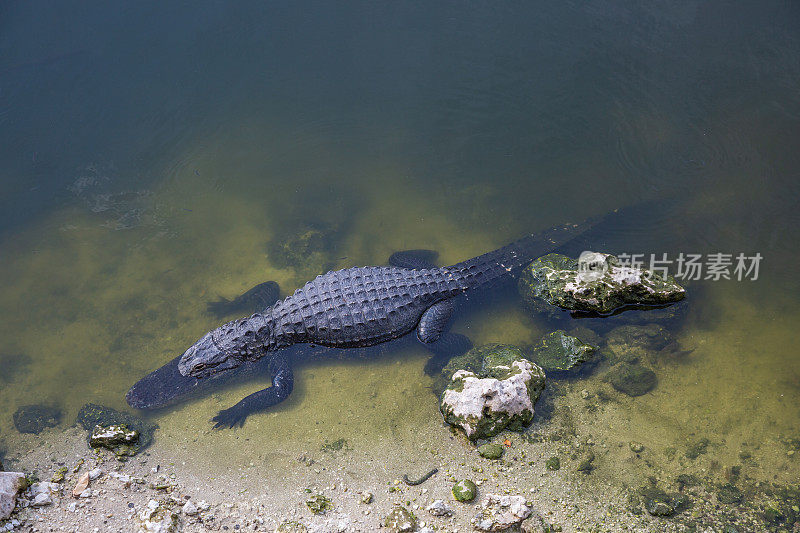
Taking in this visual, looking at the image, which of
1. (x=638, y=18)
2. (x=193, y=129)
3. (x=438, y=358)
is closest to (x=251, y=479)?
(x=438, y=358)

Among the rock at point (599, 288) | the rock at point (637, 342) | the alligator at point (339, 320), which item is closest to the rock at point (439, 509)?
the alligator at point (339, 320)

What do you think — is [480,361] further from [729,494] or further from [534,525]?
[729,494]

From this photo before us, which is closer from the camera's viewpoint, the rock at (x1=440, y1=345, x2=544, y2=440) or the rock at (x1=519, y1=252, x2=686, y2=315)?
the rock at (x1=440, y1=345, x2=544, y2=440)

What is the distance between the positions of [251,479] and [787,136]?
9518 mm

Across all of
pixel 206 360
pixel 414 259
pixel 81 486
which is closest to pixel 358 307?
pixel 414 259

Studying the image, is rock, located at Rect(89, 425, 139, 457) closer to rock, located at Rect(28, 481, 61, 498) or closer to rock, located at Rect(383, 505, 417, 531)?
rock, located at Rect(28, 481, 61, 498)

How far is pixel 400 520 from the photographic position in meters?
3.82

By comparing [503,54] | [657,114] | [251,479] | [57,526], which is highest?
[503,54]

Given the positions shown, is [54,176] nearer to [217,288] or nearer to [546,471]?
[217,288]

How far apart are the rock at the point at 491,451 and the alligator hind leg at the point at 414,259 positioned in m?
2.85

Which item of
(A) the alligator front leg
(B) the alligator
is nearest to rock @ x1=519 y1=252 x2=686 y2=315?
(B) the alligator

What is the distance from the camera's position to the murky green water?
213 inches

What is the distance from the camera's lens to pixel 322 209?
7.98 m

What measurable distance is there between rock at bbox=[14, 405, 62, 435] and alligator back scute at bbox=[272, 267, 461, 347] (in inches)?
107
